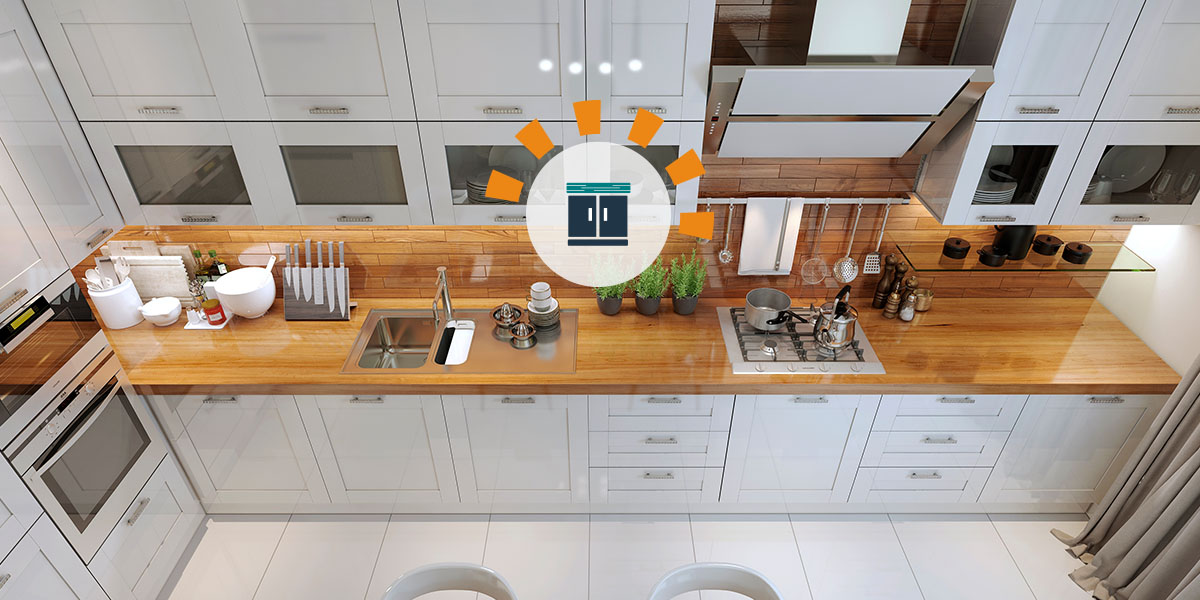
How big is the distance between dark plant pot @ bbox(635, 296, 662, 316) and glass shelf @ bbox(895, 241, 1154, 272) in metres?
1.13

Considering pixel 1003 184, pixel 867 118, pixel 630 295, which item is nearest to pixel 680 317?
pixel 630 295

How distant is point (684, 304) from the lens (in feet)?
9.86

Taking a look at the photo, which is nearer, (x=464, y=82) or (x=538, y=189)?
(x=464, y=82)

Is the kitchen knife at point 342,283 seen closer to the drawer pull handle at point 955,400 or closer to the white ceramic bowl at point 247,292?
the white ceramic bowl at point 247,292

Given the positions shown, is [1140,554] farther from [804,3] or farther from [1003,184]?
[804,3]

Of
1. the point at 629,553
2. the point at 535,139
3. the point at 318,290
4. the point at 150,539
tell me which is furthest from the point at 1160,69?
the point at 150,539

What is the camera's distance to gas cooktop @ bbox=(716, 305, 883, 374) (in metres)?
2.71

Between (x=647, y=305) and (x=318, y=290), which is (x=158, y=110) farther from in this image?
(x=647, y=305)

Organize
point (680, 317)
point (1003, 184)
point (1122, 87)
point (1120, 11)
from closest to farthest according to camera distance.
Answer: point (1120, 11) → point (1122, 87) → point (1003, 184) → point (680, 317)

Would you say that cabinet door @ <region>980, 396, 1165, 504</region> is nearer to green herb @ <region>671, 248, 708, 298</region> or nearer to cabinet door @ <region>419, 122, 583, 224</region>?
green herb @ <region>671, 248, 708, 298</region>

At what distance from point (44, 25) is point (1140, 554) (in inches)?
176

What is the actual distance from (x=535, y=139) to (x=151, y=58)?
51.4 inches

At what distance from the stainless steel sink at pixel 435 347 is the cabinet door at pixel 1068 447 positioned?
200 centimetres

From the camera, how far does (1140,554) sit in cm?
262
